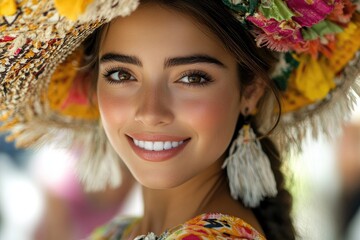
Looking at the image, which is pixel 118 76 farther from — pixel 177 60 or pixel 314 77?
pixel 314 77

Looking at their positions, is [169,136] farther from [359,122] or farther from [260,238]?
[359,122]

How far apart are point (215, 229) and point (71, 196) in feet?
8.26

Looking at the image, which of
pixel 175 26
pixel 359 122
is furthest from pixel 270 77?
pixel 359 122

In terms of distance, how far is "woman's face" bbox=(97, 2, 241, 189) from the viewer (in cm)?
189

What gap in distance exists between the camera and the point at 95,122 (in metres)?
2.52

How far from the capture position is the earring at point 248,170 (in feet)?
7.11

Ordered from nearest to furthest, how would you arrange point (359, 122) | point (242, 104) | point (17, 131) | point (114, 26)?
point (114, 26) → point (242, 104) → point (17, 131) → point (359, 122)

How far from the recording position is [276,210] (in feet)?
7.34

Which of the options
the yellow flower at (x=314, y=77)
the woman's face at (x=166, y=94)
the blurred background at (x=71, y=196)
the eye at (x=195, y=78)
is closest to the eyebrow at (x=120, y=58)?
the woman's face at (x=166, y=94)

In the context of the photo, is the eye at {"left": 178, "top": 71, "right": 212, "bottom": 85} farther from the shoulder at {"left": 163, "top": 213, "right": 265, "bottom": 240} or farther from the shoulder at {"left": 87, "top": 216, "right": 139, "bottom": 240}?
the shoulder at {"left": 87, "top": 216, "right": 139, "bottom": 240}

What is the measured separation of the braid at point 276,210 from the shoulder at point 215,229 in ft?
0.99

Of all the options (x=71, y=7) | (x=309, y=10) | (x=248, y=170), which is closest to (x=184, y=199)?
(x=248, y=170)

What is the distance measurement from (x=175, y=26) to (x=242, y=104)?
356 millimetres

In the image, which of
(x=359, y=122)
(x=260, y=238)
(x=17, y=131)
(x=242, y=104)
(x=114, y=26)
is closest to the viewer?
(x=260, y=238)
